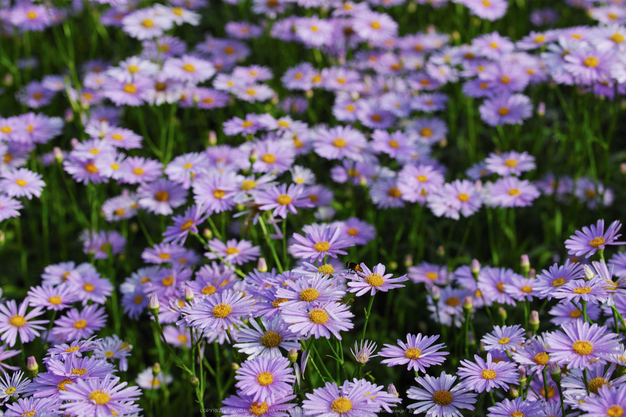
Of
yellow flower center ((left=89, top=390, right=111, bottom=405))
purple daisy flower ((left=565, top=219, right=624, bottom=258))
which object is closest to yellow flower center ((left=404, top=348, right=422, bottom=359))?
purple daisy flower ((left=565, top=219, right=624, bottom=258))

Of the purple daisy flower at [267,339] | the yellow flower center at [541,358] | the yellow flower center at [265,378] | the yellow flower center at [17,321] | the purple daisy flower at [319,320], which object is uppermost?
the purple daisy flower at [319,320]

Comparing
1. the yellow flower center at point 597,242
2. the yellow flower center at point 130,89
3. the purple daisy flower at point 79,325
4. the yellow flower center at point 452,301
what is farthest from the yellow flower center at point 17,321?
the yellow flower center at point 597,242

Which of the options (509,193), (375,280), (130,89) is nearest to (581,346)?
(375,280)

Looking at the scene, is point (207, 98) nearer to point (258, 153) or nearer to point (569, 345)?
point (258, 153)

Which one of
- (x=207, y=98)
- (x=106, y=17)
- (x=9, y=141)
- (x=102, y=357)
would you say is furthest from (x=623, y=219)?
(x=106, y=17)

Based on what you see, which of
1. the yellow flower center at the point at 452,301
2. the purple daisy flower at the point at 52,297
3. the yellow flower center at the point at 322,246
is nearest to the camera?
the yellow flower center at the point at 322,246

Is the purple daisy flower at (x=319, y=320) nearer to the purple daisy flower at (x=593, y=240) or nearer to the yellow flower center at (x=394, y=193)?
the purple daisy flower at (x=593, y=240)

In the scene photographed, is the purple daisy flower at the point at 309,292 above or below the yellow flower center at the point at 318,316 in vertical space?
above
